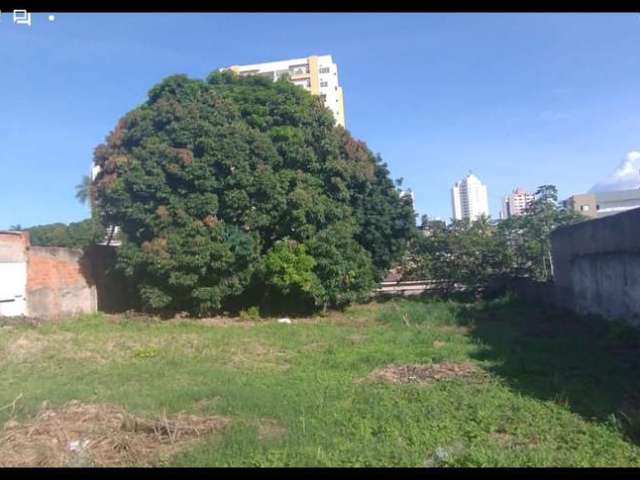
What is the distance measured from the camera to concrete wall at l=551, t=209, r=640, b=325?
10617mm

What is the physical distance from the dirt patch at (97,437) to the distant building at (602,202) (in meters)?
17.8

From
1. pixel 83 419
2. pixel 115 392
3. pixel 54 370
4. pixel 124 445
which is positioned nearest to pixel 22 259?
pixel 54 370

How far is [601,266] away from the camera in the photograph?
12.2m

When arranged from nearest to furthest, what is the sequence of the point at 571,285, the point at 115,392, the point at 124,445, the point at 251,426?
1. the point at 124,445
2. the point at 251,426
3. the point at 115,392
4. the point at 571,285

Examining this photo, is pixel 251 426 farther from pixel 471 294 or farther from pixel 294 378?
pixel 471 294

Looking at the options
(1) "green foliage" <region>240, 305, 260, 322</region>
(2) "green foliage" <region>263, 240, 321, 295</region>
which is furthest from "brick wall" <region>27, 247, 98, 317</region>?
(2) "green foliage" <region>263, 240, 321, 295</region>

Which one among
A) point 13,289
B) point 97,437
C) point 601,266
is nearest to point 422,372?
point 97,437

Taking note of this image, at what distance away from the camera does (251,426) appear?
5.41 m

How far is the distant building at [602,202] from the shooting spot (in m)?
20.7

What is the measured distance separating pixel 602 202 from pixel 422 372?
18260 millimetres

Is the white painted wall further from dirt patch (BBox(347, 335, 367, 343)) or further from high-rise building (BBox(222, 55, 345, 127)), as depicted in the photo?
high-rise building (BBox(222, 55, 345, 127))

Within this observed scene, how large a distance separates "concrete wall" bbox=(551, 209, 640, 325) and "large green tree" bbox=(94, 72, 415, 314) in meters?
5.43

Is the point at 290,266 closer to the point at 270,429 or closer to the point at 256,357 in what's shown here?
the point at 256,357
